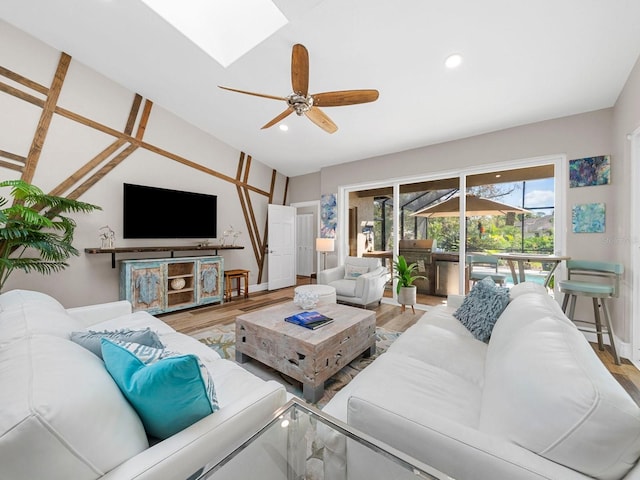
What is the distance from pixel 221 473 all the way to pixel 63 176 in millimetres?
4162

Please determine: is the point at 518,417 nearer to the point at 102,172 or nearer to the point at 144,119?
the point at 102,172

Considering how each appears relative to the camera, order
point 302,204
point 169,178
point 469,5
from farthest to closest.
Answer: point 302,204
point 169,178
point 469,5

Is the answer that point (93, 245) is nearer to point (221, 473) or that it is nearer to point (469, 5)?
A: point (221, 473)

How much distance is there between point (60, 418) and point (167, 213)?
405 centimetres

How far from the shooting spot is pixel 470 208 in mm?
3926

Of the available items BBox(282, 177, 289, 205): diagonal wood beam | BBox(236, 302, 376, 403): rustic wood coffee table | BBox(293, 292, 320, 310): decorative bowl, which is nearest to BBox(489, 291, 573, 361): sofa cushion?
BBox(236, 302, 376, 403): rustic wood coffee table

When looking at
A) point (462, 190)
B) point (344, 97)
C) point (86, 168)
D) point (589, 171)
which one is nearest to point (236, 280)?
point (86, 168)

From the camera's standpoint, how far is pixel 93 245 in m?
3.57

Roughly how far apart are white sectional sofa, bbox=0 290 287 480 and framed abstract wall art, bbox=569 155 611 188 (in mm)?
3931

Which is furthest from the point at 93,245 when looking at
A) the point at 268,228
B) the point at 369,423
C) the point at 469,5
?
the point at 469,5

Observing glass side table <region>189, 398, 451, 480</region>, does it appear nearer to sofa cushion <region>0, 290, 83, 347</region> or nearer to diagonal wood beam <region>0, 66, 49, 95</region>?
sofa cushion <region>0, 290, 83, 347</region>

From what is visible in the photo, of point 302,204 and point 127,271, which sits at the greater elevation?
point 302,204

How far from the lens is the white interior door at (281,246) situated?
556 centimetres

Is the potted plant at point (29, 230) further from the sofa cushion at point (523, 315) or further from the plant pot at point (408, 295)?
the plant pot at point (408, 295)
